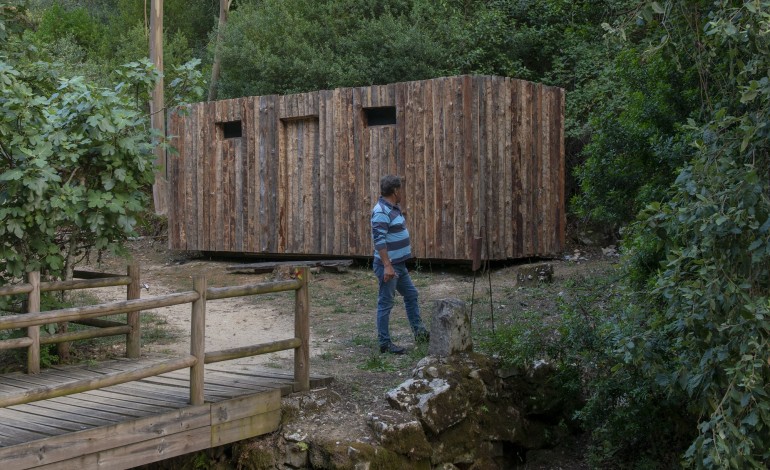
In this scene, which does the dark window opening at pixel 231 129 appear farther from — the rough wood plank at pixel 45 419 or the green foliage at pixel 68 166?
the rough wood plank at pixel 45 419

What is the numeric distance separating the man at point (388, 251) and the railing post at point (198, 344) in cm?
230

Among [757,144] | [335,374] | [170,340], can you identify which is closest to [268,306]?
[170,340]

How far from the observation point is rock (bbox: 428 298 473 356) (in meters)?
7.70

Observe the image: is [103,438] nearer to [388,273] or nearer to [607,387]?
[388,273]

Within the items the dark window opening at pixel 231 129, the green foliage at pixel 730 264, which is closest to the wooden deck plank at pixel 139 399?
the green foliage at pixel 730 264

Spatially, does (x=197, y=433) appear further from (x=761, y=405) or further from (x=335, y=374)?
(x=761, y=405)

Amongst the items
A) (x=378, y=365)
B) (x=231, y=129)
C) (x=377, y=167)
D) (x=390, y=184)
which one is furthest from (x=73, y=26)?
(x=378, y=365)

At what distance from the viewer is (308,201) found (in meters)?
15.2

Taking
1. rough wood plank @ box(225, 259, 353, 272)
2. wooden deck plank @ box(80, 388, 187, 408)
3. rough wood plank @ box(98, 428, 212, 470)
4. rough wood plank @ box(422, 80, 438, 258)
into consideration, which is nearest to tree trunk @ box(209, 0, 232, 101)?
rough wood plank @ box(225, 259, 353, 272)

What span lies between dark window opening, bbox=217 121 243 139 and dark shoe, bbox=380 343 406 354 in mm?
8414

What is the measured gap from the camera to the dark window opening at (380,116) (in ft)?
47.3

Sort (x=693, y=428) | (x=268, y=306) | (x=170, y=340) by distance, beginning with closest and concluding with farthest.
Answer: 1. (x=693, y=428)
2. (x=170, y=340)
3. (x=268, y=306)

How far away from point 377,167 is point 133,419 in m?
8.81

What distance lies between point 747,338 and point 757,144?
1.10 meters
